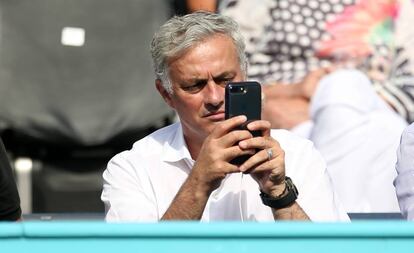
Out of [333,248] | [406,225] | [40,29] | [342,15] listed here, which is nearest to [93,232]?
[333,248]

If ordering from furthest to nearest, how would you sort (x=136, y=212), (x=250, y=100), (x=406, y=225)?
(x=136, y=212) < (x=250, y=100) < (x=406, y=225)

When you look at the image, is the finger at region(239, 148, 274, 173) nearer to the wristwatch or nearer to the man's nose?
the wristwatch

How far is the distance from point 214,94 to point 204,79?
0.06 metres

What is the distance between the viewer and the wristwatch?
2.37 metres

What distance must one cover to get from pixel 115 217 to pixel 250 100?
476mm

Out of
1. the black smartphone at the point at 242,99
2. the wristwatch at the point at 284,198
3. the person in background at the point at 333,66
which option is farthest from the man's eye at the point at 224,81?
the person in background at the point at 333,66

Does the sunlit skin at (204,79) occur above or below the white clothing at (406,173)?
above

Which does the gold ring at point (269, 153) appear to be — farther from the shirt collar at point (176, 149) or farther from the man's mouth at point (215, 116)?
the shirt collar at point (176, 149)

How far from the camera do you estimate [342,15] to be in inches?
178

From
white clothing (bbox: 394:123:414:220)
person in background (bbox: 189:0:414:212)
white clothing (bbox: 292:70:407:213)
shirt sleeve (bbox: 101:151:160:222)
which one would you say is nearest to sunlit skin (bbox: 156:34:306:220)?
shirt sleeve (bbox: 101:151:160:222)

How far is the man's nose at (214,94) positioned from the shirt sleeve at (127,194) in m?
0.27

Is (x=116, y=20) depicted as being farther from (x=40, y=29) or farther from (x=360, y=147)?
(x=360, y=147)

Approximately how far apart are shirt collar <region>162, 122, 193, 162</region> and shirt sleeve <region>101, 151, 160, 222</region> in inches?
3.2

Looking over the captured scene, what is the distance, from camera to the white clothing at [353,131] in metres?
4.02
